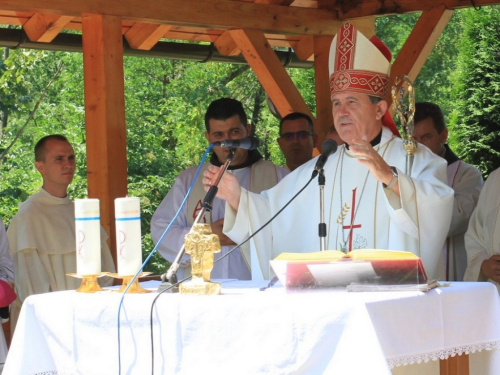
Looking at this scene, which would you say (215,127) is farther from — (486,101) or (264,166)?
(486,101)

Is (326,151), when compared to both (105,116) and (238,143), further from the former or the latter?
(105,116)

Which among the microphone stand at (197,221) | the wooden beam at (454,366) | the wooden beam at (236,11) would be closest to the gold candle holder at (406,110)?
the microphone stand at (197,221)

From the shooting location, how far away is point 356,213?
4582mm

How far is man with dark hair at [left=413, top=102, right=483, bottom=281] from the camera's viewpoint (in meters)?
5.84

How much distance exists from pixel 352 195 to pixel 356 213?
124 millimetres

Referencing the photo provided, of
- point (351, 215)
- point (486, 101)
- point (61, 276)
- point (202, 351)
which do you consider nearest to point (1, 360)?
point (61, 276)

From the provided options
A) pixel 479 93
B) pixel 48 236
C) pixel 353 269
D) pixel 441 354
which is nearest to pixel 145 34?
pixel 48 236

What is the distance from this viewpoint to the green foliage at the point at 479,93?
16391mm

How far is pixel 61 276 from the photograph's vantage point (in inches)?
265

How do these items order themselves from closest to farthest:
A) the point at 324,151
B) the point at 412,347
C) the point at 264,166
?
1. the point at 412,347
2. the point at 324,151
3. the point at 264,166

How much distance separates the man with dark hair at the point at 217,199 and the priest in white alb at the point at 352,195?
90 cm

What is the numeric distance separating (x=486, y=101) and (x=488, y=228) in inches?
470

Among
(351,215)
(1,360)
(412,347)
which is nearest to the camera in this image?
(412,347)

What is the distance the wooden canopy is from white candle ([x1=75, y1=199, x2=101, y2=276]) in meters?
2.90
